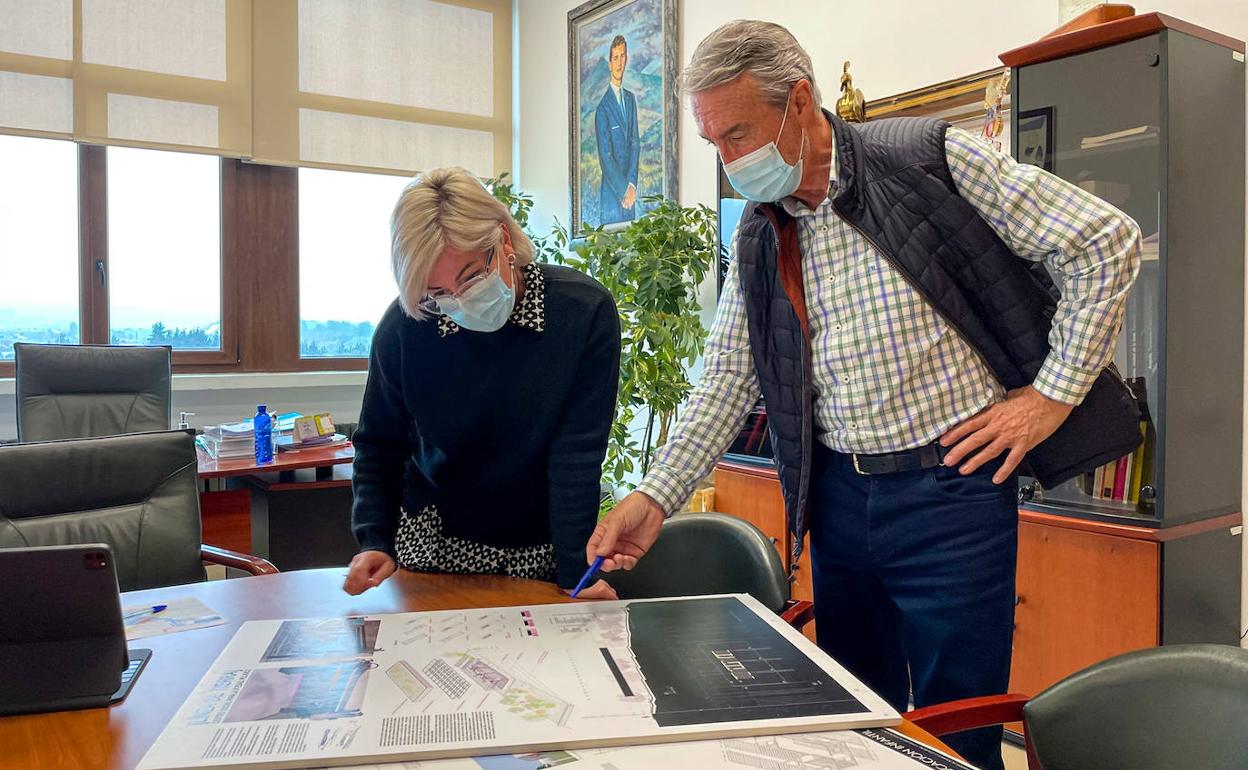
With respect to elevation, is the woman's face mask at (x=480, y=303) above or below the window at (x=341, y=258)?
below

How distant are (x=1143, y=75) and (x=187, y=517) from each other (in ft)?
8.01

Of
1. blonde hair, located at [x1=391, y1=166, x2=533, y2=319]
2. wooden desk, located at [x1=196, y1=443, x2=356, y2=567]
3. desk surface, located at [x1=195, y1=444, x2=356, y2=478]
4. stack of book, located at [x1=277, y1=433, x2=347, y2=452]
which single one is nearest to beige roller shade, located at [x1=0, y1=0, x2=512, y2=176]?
stack of book, located at [x1=277, y1=433, x2=347, y2=452]

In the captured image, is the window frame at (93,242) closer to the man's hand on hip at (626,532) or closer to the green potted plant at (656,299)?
the green potted plant at (656,299)

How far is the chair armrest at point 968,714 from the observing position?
113cm

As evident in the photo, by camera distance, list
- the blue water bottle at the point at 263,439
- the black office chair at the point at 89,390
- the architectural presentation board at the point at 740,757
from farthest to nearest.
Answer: the black office chair at the point at 89,390 < the blue water bottle at the point at 263,439 < the architectural presentation board at the point at 740,757

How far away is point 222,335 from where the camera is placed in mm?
4922

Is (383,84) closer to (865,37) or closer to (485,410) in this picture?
(865,37)

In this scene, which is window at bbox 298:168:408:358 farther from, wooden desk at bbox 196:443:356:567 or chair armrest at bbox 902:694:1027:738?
chair armrest at bbox 902:694:1027:738

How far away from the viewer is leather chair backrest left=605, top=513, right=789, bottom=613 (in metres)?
1.67

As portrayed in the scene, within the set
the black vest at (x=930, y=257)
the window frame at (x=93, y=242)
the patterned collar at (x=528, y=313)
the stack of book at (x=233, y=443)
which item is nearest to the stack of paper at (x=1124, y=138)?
the black vest at (x=930, y=257)

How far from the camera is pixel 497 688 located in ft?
3.13

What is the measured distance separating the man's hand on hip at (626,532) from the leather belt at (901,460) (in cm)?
32

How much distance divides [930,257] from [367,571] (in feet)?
3.18

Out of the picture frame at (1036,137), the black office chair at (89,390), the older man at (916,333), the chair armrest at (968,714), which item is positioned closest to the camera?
the chair armrest at (968,714)
